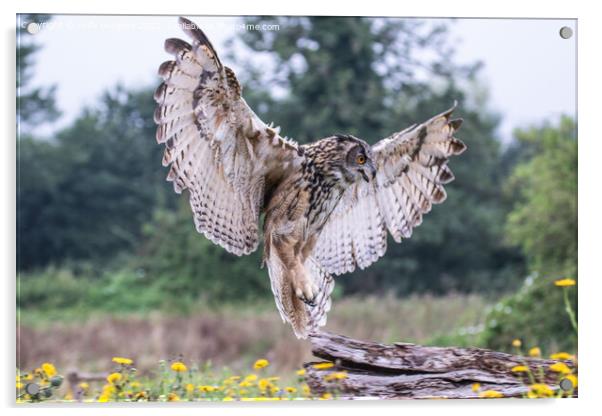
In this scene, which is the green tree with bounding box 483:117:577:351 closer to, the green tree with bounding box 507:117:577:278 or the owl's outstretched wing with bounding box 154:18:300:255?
the green tree with bounding box 507:117:577:278

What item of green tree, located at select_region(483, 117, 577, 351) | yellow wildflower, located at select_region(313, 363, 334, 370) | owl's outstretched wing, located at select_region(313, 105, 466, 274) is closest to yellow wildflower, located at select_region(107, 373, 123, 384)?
yellow wildflower, located at select_region(313, 363, 334, 370)

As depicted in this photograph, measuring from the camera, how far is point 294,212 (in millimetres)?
3576

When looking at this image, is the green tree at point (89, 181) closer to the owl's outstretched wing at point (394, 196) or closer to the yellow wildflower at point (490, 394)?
the owl's outstretched wing at point (394, 196)

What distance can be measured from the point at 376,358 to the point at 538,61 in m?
1.83

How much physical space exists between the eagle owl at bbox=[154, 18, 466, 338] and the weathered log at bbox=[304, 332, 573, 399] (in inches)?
7.4

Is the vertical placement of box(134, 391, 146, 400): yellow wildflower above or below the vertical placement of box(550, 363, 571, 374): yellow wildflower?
below

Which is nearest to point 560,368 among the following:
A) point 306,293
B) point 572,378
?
point 572,378

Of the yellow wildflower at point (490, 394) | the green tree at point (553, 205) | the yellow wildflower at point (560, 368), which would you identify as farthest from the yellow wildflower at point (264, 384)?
the green tree at point (553, 205)

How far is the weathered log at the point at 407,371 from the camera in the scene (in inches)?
142

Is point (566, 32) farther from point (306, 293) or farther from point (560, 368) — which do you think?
point (306, 293)

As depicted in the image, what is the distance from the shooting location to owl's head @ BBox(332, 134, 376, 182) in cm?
356

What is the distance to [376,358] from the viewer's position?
3.61 m

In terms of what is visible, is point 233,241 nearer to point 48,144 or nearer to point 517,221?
point 48,144
